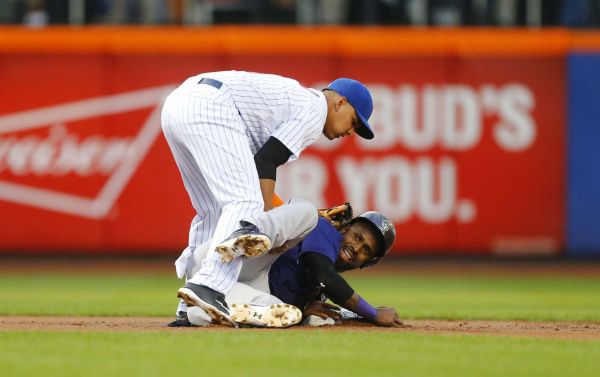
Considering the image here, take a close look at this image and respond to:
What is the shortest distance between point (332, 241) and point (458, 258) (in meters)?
7.33

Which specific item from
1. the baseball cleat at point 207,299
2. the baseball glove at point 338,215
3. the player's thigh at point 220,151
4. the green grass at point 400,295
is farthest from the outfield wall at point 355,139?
the baseball cleat at point 207,299

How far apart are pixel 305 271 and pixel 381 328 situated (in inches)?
19.3

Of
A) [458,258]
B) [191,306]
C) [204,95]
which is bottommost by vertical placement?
[458,258]

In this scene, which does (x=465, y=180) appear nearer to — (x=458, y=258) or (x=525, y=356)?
(x=458, y=258)

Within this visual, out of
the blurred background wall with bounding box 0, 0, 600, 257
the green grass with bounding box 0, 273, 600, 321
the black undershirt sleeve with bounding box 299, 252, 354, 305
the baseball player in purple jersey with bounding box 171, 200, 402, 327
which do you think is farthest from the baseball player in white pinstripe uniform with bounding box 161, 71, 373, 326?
the blurred background wall with bounding box 0, 0, 600, 257

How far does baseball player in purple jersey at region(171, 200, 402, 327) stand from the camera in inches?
222

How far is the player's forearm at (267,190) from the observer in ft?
18.8

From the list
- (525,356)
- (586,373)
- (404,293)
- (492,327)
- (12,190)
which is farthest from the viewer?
(12,190)

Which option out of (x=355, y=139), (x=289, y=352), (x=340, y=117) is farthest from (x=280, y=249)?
(x=355, y=139)

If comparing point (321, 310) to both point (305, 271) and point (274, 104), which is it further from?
point (274, 104)

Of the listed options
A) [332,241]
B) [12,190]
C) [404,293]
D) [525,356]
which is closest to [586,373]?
[525,356]

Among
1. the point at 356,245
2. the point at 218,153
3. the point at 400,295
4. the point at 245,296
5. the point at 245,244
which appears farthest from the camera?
the point at 400,295

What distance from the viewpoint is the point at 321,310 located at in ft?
20.0

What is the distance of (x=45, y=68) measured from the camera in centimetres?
1298
